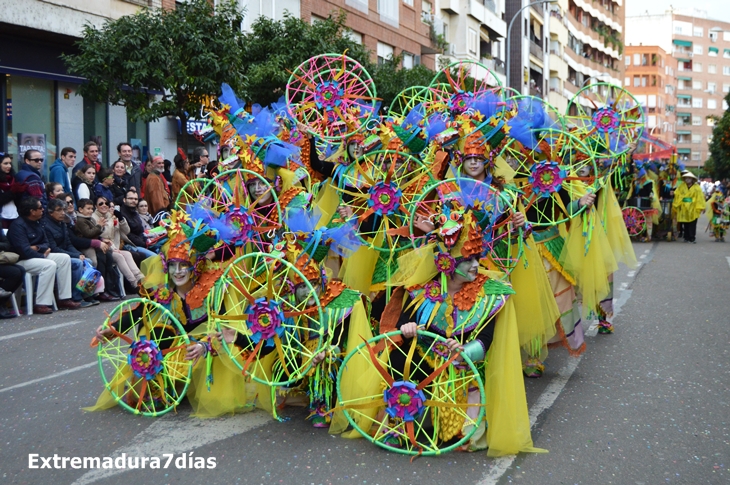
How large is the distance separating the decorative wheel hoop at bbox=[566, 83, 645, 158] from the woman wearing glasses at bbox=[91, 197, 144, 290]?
21.8ft

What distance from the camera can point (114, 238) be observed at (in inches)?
469

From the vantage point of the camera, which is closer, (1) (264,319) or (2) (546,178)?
(1) (264,319)

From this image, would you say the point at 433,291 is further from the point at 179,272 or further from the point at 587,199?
the point at 587,199

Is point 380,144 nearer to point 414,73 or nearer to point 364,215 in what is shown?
point 364,215

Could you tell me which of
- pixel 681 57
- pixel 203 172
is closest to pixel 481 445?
pixel 203 172

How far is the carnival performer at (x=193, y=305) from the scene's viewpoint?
566cm

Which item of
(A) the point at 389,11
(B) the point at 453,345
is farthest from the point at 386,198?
(A) the point at 389,11

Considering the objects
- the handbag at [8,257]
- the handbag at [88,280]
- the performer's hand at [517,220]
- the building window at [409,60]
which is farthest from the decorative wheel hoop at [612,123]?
the building window at [409,60]

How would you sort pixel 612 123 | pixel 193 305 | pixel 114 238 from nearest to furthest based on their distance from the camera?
pixel 193 305 < pixel 612 123 < pixel 114 238

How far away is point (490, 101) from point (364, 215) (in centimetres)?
155

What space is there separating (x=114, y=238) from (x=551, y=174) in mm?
7219

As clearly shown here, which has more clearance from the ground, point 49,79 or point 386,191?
point 49,79

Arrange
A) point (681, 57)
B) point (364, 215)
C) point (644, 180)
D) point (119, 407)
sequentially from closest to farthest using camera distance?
point (119, 407), point (364, 215), point (644, 180), point (681, 57)

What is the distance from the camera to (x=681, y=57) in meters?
130
